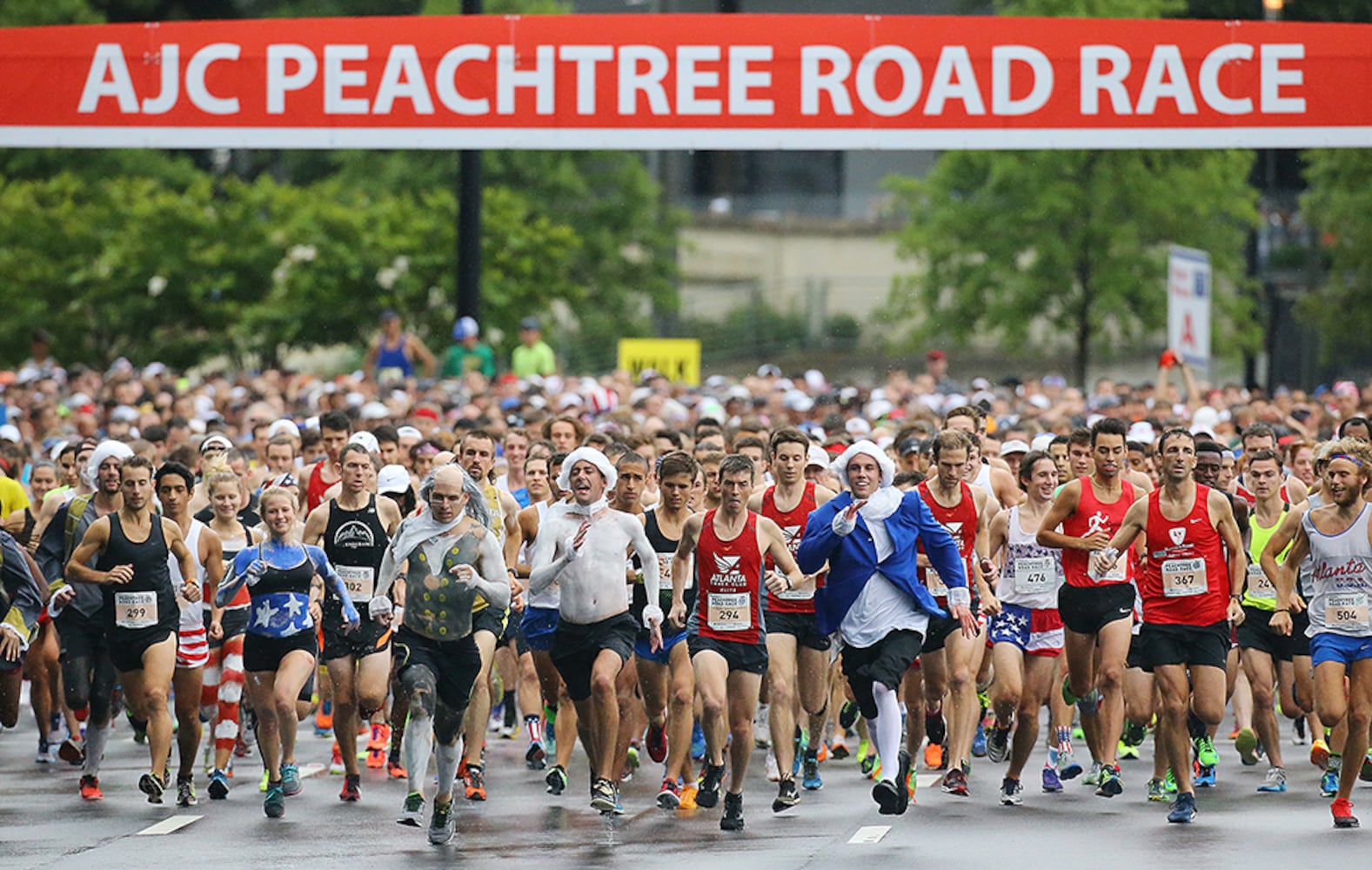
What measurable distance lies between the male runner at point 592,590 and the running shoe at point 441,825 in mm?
833

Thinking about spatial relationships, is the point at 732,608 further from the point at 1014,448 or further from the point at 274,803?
the point at 1014,448

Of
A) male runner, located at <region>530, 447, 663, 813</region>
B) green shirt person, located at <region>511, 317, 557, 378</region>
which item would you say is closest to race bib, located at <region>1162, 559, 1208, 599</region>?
male runner, located at <region>530, 447, 663, 813</region>

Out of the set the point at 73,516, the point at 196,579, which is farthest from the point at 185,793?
the point at 73,516

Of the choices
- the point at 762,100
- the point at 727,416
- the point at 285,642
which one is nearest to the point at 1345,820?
the point at 285,642

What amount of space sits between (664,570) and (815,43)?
6.70 m

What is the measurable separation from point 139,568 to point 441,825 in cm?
243

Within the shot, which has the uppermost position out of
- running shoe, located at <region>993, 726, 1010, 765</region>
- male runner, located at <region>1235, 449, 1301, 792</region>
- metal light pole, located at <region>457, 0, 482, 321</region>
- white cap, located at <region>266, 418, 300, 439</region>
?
metal light pole, located at <region>457, 0, 482, 321</region>

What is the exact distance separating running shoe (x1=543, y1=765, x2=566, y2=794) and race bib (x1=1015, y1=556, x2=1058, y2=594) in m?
2.77

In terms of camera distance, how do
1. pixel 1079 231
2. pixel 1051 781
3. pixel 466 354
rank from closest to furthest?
pixel 1051 781, pixel 466 354, pixel 1079 231

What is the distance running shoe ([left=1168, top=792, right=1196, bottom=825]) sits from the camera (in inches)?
468

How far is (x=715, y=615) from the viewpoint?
12039mm

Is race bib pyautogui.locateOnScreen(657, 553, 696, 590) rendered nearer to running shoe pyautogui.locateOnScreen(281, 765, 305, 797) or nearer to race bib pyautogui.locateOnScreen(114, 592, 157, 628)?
running shoe pyautogui.locateOnScreen(281, 765, 305, 797)

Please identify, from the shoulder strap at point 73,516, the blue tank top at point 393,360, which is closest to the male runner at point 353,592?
the shoulder strap at point 73,516

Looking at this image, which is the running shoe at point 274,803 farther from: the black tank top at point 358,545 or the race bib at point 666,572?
the race bib at point 666,572
